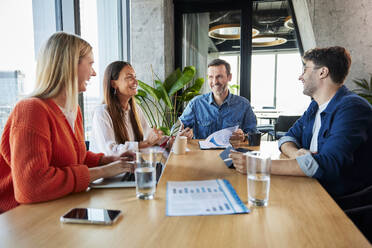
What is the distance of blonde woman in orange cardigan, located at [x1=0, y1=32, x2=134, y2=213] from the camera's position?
0.92 metres

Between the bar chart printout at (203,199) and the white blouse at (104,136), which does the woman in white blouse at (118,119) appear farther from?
the bar chart printout at (203,199)

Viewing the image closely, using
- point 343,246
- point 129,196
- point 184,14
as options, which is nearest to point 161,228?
point 129,196

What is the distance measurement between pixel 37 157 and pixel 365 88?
150 inches

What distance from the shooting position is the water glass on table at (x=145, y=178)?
0.94 m

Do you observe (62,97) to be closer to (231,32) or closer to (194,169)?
(194,169)

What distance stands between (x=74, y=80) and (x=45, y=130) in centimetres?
31

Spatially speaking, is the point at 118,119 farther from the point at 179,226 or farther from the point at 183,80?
the point at 183,80

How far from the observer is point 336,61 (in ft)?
4.97

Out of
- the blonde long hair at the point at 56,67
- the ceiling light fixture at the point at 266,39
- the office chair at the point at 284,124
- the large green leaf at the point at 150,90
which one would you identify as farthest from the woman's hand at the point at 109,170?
the ceiling light fixture at the point at 266,39

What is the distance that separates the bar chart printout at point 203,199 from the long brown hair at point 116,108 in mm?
1007

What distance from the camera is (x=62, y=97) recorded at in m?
1.21

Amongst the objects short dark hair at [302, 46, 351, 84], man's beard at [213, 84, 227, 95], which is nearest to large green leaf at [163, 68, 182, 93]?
man's beard at [213, 84, 227, 95]

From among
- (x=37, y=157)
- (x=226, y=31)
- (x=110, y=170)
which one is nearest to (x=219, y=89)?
(x=110, y=170)

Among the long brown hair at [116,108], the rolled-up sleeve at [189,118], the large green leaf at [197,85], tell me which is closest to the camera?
the long brown hair at [116,108]
